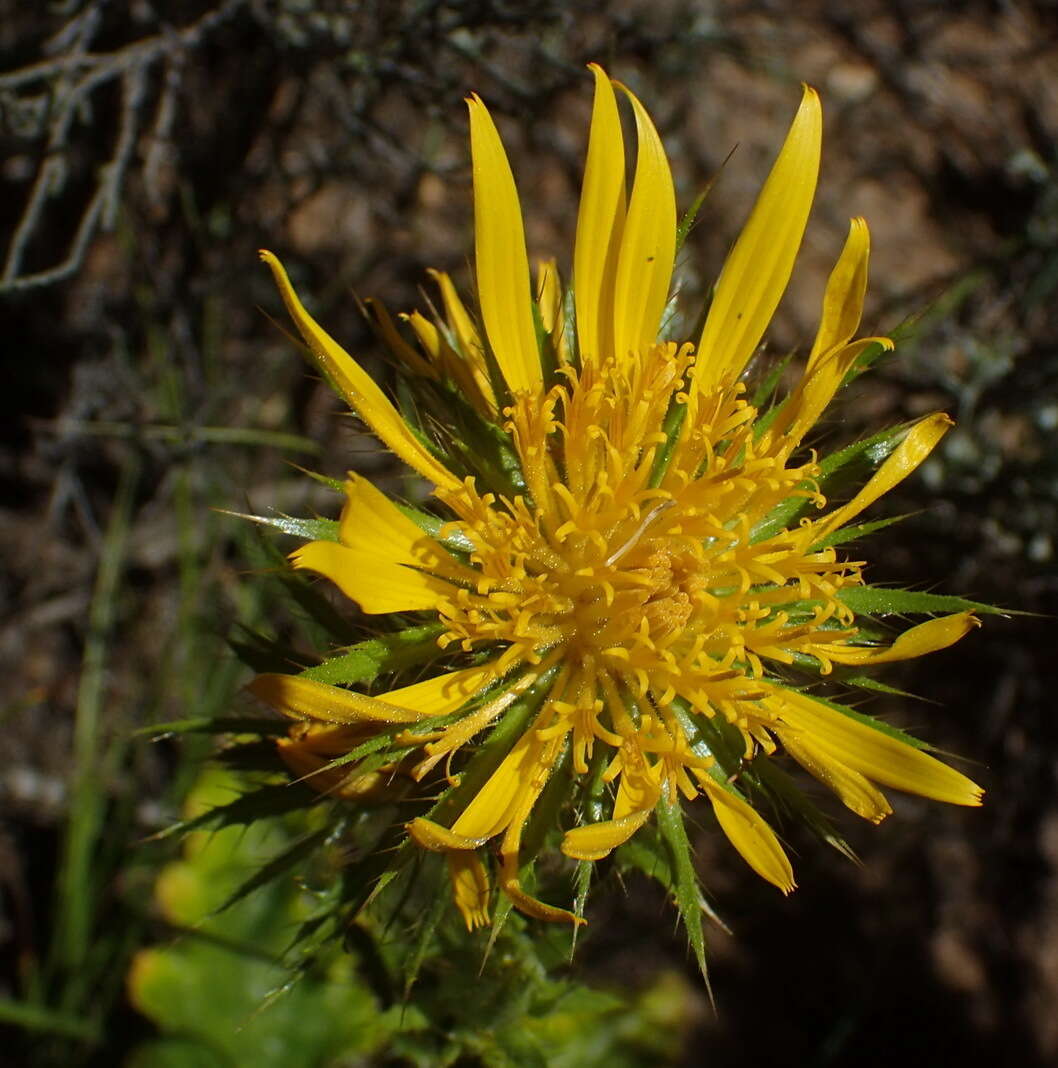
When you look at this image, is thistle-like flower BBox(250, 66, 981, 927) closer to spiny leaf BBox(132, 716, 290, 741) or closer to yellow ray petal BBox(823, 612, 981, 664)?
yellow ray petal BBox(823, 612, 981, 664)

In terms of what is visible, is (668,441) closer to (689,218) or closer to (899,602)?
(689,218)

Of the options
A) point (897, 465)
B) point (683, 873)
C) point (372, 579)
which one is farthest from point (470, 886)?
point (897, 465)

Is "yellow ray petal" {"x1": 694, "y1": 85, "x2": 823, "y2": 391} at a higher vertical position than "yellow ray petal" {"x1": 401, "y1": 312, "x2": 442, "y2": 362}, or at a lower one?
higher

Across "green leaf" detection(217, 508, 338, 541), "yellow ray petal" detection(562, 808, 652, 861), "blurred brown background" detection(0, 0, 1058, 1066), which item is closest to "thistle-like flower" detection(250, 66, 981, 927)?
"yellow ray petal" detection(562, 808, 652, 861)

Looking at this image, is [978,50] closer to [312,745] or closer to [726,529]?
[726,529]

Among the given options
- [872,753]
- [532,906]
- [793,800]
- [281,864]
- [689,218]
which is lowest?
[281,864]

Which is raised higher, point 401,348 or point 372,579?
point 401,348

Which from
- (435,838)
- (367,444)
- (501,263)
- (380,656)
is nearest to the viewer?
(435,838)
